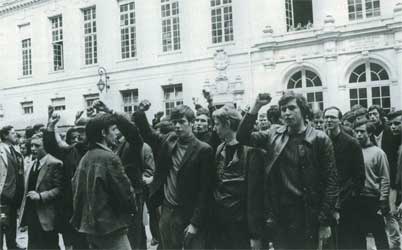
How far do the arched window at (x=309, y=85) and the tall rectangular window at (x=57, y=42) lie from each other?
559 inches

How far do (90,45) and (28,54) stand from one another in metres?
5.14

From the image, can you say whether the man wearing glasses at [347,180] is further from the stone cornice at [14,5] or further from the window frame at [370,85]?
the stone cornice at [14,5]

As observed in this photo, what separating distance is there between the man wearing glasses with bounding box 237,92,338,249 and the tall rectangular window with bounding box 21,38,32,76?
26960 mm

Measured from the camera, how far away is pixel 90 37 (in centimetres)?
2641

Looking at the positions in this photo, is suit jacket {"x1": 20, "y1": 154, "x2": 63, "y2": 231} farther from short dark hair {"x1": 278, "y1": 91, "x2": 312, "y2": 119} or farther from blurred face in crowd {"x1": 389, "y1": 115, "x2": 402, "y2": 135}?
blurred face in crowd {"x1": 389, "y1": 115, "x2": 402, "y2": 135}

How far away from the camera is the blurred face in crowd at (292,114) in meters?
4.50

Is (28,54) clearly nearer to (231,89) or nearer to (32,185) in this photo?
(231,89)

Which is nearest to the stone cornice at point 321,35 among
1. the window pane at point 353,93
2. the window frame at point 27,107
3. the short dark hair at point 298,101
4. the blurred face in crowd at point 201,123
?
the window pane at point 353,93

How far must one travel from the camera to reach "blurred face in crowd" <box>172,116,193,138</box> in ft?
16.6

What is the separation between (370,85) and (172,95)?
30.4 ft

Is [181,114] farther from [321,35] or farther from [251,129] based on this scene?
[321,35]

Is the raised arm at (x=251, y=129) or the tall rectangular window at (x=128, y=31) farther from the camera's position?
the tall rectangular window at (x=128, y=31)

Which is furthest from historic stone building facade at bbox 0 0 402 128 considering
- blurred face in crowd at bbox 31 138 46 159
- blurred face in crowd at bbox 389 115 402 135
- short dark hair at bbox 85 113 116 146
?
short dark hair at bbox 85 113 116 146

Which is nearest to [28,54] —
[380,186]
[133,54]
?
[133,54]
